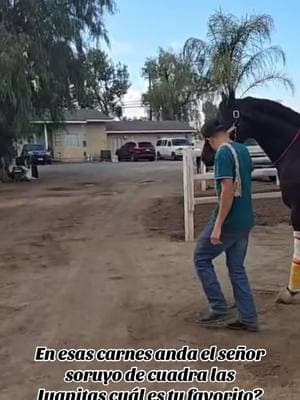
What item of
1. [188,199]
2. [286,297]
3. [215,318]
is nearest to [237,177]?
[215,318]

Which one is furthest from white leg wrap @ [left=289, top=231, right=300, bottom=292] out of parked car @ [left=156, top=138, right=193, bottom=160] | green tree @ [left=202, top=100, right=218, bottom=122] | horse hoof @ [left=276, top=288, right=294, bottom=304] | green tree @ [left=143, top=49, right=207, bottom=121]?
green tree @ [left=143, top=49, right=207, bottom=121]

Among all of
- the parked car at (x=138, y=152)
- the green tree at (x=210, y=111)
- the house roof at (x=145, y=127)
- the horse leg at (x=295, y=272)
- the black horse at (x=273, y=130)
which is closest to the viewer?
the horse leg at (x=295, y=272)

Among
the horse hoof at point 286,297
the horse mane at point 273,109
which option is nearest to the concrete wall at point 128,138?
A: the horse mane at point 273,109

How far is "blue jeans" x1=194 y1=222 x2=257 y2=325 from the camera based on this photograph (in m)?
5.16

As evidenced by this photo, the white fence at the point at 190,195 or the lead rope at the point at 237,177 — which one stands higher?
the lead rope at the point at 237,177

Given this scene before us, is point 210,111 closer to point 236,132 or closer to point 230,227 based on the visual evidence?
point 236,132

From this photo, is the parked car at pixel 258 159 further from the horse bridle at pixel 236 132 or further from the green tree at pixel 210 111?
the horse bridle at pixel 236 132

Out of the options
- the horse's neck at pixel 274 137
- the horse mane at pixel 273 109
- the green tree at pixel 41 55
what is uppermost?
the green tree at pixel 41 55

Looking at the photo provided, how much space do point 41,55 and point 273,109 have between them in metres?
21.0

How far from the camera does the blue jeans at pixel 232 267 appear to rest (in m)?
5.16

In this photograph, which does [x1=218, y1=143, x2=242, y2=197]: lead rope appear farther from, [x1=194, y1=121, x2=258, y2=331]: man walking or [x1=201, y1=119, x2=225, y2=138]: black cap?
[x1=201, y1=119, x2=225, y2=138]: black cap

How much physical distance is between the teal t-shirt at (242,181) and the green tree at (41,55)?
19.3m

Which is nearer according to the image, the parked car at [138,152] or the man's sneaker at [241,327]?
the man's sneaker at [241,327]

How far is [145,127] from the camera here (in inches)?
2475
